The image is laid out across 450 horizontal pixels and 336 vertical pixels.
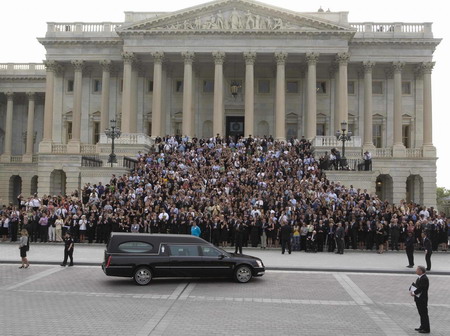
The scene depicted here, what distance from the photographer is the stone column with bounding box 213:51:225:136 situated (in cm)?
5175

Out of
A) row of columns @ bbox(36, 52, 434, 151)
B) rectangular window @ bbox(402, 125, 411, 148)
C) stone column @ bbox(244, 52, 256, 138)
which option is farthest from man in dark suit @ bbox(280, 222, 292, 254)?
rectangular window @ bbox(402, 125, 411, 148)

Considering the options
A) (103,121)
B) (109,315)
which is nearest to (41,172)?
(103,121)

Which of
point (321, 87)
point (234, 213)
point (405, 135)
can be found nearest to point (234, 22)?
point (321, 87)

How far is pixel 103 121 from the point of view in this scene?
182 ft

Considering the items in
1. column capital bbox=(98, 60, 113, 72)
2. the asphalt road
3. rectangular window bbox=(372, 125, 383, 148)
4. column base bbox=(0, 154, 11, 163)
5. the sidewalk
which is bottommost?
the asphalt road

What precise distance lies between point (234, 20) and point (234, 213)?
98.3 ft

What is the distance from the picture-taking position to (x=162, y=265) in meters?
17.7

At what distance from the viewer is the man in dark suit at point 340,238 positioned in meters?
26.3

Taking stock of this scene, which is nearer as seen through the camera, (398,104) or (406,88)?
(398,104)

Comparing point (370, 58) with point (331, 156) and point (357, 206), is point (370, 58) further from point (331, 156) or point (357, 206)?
point (357, 206)

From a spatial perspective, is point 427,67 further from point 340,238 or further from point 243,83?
point 340,238

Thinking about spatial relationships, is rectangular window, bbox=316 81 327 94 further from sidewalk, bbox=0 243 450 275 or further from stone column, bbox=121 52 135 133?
sidewalk, bbox=0 243 450 275

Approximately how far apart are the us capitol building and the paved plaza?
2941 centimetres

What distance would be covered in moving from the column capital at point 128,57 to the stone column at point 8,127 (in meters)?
22.4
